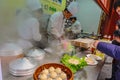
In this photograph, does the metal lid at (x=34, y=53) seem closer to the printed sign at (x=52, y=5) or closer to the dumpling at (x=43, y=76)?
the dumpling at (x=43, y=76)

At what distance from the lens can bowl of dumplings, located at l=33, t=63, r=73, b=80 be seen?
51.0 inches

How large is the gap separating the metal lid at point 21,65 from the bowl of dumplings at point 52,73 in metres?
0.11

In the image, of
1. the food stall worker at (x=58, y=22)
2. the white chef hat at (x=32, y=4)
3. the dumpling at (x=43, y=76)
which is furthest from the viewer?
the food stall worker at (x=58, y=22)

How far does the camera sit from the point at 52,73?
134 cm

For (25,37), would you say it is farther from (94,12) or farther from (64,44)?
(94,12)

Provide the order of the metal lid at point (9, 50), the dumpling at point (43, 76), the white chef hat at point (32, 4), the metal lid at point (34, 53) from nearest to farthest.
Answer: the dumpling at point (43, 76) → the metal lid at point (9, 50) → the metal lid at point (34, 53) → the white chef hat at point (32, 4)

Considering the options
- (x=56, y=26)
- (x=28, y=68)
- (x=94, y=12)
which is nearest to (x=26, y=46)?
(x=28, y=68)

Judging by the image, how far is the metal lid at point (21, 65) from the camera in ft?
4.65

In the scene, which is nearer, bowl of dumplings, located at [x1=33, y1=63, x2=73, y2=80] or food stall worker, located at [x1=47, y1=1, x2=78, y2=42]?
bowl of dumplings, located at [x1=33, y1=63, x2=73, y2=80]

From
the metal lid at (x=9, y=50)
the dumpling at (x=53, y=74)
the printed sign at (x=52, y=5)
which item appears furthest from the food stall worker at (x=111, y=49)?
the printed sign at (x=52, y=5)

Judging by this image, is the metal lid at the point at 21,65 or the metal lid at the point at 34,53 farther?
the metal lid at the point at 34,53

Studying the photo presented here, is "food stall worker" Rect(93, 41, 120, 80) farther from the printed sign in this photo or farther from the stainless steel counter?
the printed sign

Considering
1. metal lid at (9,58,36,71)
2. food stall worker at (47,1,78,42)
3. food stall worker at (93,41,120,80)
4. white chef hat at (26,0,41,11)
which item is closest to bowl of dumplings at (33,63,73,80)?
metal lid at (9,58,36,71)

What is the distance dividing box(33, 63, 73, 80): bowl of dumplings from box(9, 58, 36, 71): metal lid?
106 millimetres
